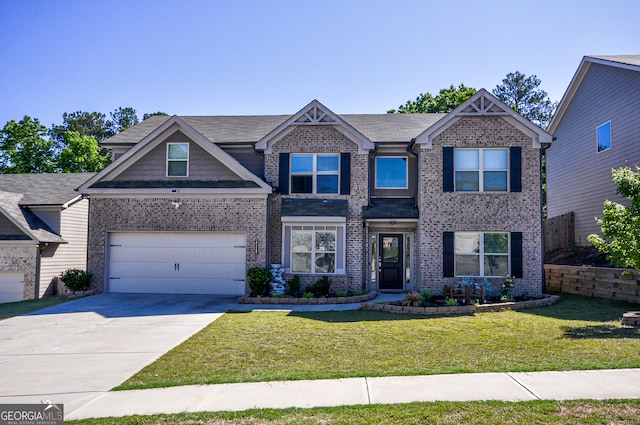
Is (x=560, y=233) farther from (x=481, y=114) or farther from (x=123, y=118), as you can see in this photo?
(x=123, y=118)

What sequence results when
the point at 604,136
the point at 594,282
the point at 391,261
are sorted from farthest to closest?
the point at 604,136 → the point at 391,261 → the point at 594,282

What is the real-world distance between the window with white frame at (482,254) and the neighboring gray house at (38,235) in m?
15.7

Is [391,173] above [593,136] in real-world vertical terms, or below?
below

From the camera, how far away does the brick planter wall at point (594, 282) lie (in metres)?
13.1

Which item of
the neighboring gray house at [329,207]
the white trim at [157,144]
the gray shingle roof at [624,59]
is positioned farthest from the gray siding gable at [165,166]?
the gray shingle roof at [624,59]

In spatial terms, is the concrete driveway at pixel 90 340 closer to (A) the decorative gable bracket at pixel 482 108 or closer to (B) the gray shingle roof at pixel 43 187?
(B) the gray shingle roof at pixel 43 187

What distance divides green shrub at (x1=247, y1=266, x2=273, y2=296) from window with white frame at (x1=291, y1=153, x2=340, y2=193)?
3407 millimetres

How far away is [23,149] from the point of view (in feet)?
123

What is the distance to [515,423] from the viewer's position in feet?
16.6

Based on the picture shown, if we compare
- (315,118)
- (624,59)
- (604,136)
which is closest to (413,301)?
(315,118)

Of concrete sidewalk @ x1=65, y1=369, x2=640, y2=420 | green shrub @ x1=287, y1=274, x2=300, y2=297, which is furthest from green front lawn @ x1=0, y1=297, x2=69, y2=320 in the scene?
concrete sidewalk @ x1=65, y1=369, x2=640, y2=420

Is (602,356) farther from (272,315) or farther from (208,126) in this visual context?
(208,126)

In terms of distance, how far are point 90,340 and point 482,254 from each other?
12.1 m

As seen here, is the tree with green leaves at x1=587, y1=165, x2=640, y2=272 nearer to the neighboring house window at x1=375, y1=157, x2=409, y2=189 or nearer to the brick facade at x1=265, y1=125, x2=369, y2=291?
the neighboring house window at x1=375, y1=157, x2=409, y2=189
